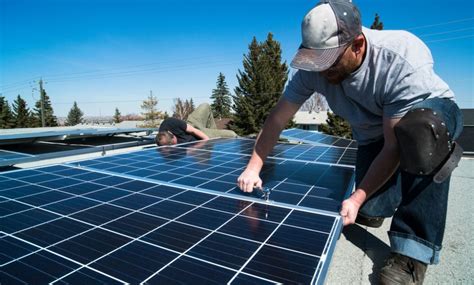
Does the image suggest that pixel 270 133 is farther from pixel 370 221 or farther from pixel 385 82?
pixel 370 221

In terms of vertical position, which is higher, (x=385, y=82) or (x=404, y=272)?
(x=385, y=82)

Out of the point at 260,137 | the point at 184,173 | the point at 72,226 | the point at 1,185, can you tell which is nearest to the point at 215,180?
the point at 184,173

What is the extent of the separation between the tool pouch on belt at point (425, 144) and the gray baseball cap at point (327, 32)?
637 millimetres

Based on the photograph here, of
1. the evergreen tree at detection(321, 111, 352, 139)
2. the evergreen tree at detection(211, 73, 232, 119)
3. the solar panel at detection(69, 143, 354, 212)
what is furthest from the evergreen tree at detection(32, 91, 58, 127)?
the solar panel at detection(69, 143, 354, 212)

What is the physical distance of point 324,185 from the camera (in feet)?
9.65

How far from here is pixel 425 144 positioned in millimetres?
1684

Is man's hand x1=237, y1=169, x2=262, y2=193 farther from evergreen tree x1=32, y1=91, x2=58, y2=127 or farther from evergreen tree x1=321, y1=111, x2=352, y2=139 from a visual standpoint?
evergreen tree x1=32, y1=91, x2=58, y2=127

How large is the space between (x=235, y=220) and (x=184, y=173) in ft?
5.20

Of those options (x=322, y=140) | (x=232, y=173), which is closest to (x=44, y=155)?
(x=232, y=173)

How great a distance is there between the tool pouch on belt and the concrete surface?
92 cm

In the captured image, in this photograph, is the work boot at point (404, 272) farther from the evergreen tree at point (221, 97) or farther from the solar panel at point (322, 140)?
the evergreen tree at point (221, 97)

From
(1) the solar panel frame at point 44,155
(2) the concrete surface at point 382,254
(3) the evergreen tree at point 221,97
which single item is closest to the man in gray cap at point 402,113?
(2) the concrete surface at point 382,254

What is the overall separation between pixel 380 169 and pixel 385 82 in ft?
2.11

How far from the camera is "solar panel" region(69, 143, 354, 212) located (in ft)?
8.52
